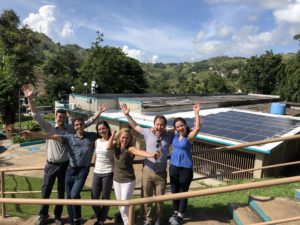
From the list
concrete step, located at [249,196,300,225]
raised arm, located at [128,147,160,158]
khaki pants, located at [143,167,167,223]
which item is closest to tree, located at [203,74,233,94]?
concrete step, located at [249,196,300,225]

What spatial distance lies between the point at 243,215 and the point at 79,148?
284 cm

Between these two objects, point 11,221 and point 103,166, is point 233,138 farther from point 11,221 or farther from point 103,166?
point 11,221

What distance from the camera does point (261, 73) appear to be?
51.0m

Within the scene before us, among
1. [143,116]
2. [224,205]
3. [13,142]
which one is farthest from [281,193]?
[13,142]

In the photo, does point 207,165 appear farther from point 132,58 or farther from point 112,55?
point 132,58

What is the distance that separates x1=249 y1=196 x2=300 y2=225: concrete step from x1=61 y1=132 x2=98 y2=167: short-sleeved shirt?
9.29 feet

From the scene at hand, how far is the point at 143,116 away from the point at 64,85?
111 ft

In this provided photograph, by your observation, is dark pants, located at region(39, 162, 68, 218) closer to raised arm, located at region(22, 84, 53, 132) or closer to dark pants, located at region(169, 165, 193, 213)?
raised arm, located at region(22, 84, 53, 132)

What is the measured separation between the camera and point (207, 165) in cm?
1439

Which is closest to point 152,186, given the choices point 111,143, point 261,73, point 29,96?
point 111,143

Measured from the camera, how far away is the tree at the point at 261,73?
165ft

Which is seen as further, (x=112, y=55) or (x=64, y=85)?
(x=64, y=85)

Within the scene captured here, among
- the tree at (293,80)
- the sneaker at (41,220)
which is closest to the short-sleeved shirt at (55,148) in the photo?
the sneaker at (41,220)

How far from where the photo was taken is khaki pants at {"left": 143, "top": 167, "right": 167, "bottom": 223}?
14.5 ft
